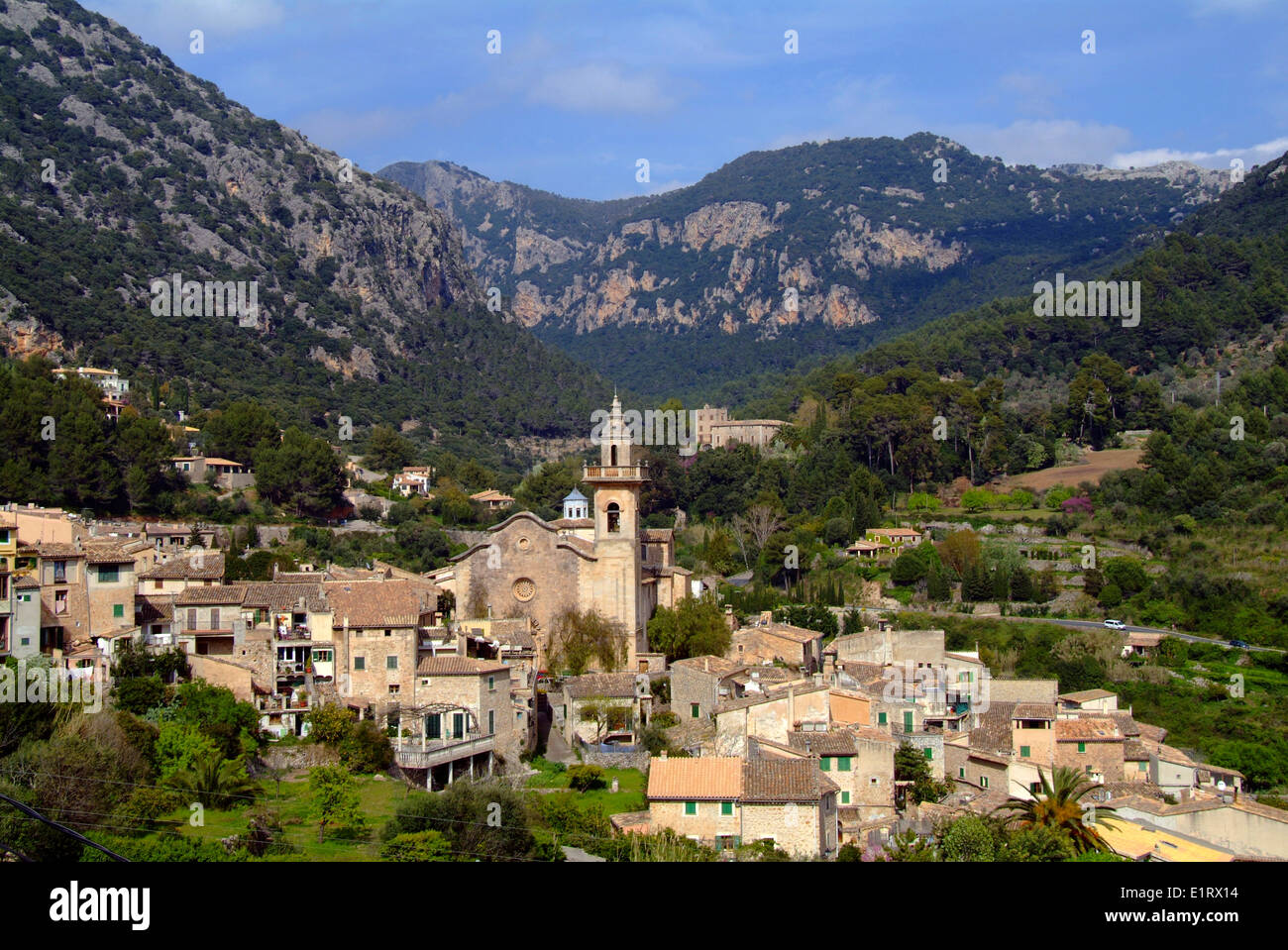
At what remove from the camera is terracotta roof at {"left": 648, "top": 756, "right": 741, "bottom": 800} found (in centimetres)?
2472

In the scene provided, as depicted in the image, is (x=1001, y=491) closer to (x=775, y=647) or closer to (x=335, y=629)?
(x=775, y=647)

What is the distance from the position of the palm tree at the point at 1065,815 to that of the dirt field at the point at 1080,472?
4634 centimetres

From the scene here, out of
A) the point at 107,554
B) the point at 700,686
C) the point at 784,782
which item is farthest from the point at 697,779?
the point at 107,554

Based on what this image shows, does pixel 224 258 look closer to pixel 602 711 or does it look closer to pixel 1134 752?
pixel 602 711

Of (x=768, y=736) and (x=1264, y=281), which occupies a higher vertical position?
(x=1264, y=281)

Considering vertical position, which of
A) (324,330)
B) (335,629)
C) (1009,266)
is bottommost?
(335,629)

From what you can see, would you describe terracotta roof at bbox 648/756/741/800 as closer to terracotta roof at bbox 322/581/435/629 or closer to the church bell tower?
terracotta roof at bbox 322/581/435/629

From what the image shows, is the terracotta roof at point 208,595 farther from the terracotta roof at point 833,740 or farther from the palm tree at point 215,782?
the terracotta roof at point 833,740

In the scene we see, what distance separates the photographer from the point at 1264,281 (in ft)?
300

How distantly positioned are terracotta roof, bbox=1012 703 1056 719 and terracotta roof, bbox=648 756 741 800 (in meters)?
8.35

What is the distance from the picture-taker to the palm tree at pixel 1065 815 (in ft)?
77.0
